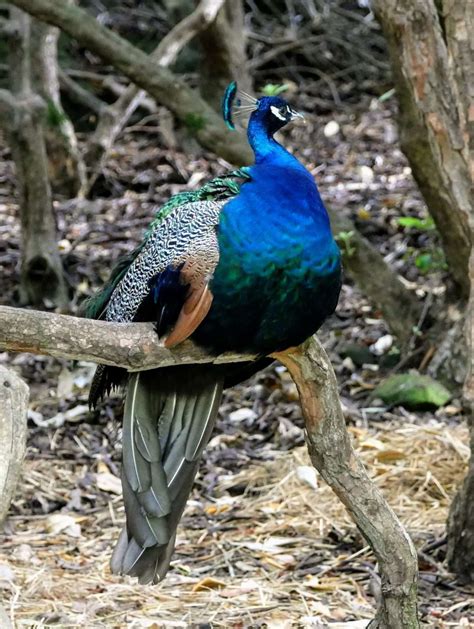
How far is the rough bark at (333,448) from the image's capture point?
228 cm

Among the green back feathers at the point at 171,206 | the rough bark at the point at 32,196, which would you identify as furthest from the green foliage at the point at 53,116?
the green back feathers at the point at 171,206

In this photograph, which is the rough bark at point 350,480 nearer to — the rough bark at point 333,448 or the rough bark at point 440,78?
the rough bark at point 333,448

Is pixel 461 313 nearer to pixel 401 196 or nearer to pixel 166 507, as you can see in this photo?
pixel 401 196

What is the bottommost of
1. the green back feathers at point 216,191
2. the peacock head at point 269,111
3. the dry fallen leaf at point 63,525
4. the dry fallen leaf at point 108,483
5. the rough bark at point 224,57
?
the dry fallen leaf at point 63,525

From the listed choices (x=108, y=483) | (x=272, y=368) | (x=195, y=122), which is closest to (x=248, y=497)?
(x=108, y=483)

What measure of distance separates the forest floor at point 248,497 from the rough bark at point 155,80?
1.13 meters

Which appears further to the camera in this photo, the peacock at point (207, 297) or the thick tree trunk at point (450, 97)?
the thick tree trunk at point (450, 97)

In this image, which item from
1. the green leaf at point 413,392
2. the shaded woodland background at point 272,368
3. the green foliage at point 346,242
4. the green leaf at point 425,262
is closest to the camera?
the shaded woodland background at point 272,368

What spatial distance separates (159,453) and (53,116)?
159 inches

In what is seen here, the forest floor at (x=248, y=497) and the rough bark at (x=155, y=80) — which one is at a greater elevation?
the rough bark at (x=155, y=80)

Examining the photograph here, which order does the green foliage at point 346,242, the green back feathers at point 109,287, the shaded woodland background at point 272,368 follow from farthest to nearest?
the green foliage at point 346,242, the shaded woodland background at point 272,368, the green back feathers at point 109,287

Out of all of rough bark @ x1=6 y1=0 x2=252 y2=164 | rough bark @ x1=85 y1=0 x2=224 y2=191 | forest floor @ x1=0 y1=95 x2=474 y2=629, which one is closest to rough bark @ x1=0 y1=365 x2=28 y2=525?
forest floor @ x1=0 y1=95 x2=474 y2=629

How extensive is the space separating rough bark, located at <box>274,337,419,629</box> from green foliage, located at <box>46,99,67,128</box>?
13.4ft

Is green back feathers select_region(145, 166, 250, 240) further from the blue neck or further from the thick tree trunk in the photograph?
the thick tree trunk
